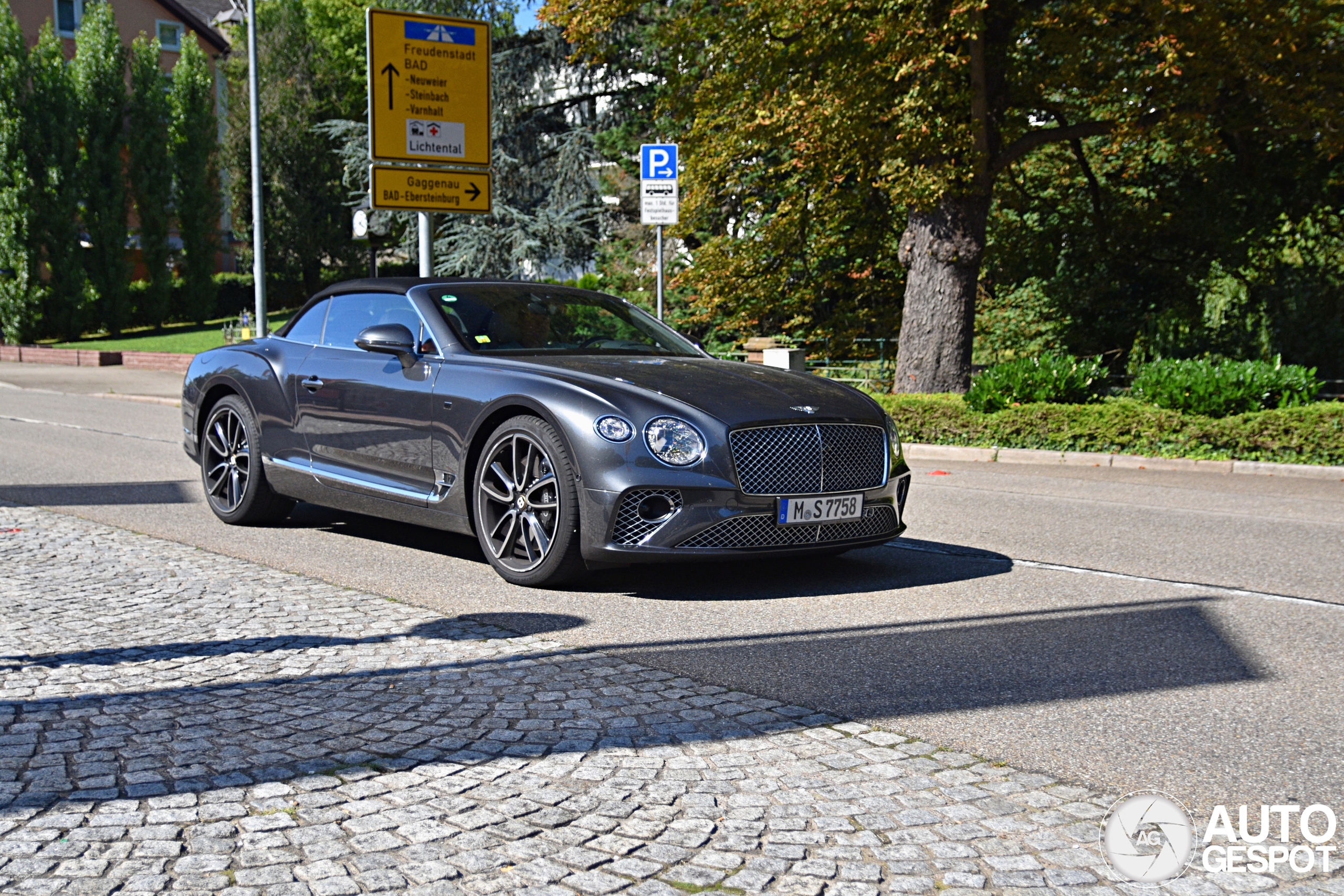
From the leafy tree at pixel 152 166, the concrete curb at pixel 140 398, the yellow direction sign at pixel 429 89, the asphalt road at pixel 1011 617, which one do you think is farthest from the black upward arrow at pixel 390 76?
the leafy tree at pixel 152 166

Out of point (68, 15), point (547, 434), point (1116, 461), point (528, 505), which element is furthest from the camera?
point (68, 15)

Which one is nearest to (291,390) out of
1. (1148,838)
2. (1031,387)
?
(1148,838)

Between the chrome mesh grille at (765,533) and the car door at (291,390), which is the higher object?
the car door at (291,390)

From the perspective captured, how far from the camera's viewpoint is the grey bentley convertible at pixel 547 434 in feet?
20.0

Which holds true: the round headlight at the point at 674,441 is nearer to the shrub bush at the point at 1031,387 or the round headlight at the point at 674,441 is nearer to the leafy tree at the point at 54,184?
the shrub bush at the point at 1031,387

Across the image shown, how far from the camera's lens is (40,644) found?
17.1 ft

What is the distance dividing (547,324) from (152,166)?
42.9m

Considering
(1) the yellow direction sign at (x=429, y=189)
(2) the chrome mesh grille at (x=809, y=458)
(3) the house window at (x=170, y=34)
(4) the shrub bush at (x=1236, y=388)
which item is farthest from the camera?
(3) the house window at (x=170, y=34)

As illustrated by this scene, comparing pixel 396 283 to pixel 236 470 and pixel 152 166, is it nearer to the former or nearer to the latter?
pixel 236 470

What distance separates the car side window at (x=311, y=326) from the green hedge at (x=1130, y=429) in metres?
8.49

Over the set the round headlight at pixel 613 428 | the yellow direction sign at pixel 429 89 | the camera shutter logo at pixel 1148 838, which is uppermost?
the yellow direction sign at pixel 429 89

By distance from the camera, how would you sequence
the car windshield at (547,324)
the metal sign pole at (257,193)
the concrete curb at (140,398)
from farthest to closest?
the metal sign pole at (257,193)
the concrete curb at (140,398)
the car windshield at (547,324)

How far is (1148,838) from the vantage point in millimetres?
3330

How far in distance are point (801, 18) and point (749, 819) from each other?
44.2 feet
